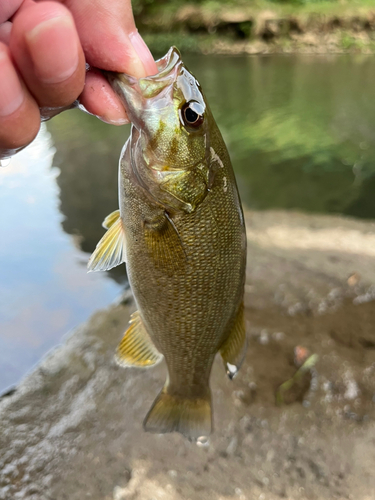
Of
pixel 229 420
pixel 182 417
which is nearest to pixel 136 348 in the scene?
pixel 182 417

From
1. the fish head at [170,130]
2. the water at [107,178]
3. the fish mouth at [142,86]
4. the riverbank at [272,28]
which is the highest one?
the fish mouth at [142,86]

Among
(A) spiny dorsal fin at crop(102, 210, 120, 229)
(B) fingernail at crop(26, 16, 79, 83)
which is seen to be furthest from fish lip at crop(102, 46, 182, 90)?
(A) spiny dorsal fin at crop(102, 210, 120, 229)

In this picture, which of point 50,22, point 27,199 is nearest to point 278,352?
point 50,22

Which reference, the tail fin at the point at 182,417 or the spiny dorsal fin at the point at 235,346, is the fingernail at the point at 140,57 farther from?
the tail fin at the point at 182,417

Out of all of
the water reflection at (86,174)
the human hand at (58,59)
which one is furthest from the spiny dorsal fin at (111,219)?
the water reflection at (86,174)

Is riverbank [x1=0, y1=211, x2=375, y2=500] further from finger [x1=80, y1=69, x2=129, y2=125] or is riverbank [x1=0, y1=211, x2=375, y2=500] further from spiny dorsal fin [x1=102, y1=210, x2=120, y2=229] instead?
finger [x1=80, y1=69, x2=129, y2=125]

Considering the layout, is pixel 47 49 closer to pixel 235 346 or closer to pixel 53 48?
pixel 53 48

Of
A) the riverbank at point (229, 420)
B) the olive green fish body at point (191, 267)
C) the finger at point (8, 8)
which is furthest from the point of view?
the riverbank at point (229, 420)
